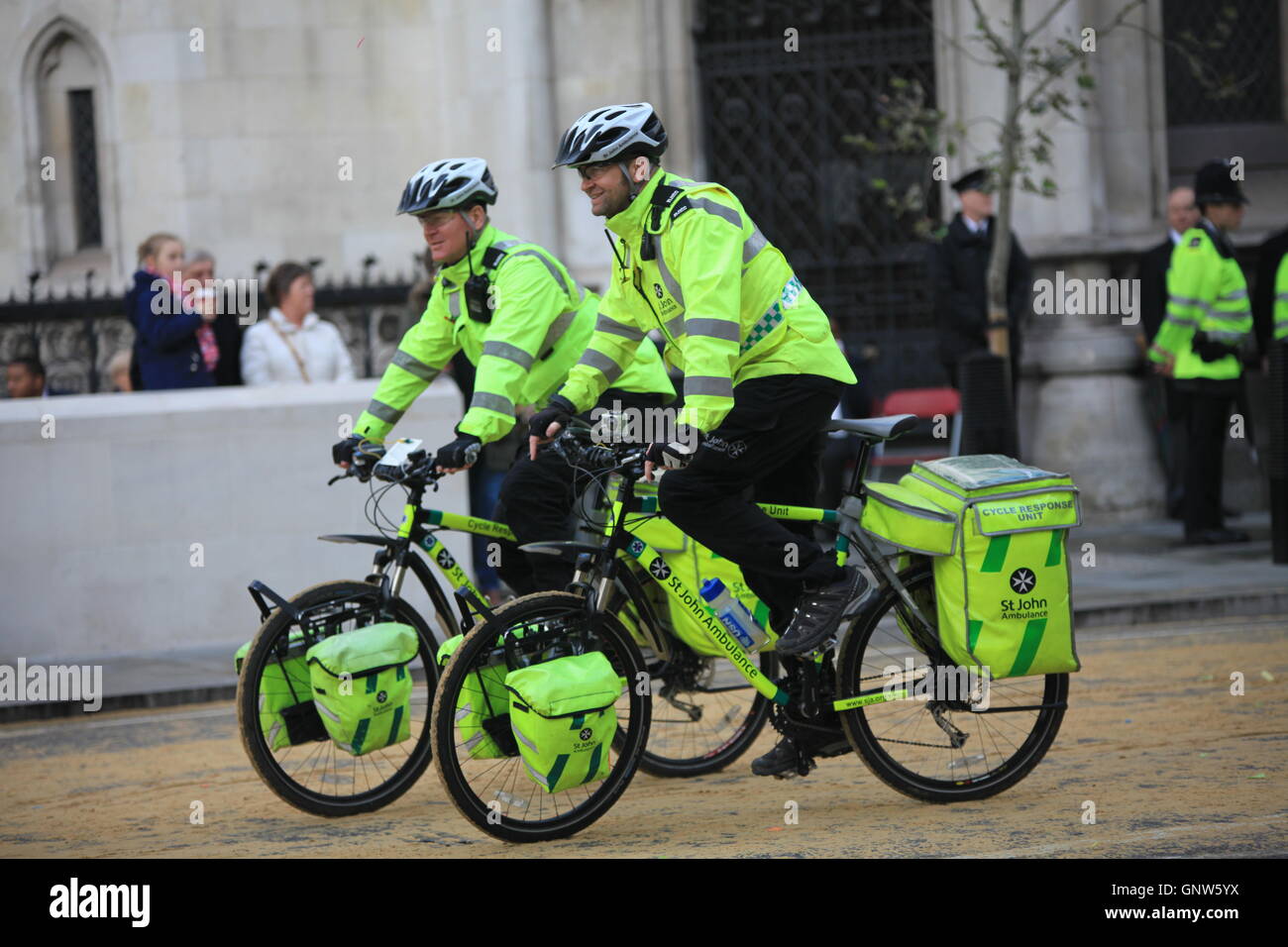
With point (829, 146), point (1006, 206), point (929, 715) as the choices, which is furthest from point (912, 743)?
point (829, 146)

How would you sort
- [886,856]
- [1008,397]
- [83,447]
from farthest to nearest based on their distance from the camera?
[1008,397] → [83,447] → [886,856]

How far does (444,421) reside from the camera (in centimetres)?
1070

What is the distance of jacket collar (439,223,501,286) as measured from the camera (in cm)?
675

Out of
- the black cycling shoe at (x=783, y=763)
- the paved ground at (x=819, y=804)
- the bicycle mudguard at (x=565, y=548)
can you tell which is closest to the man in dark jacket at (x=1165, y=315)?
the paved ground at (x=819, y=804)

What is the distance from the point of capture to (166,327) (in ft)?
36.0

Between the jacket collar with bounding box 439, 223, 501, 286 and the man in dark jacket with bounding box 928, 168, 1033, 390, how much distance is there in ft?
21.9

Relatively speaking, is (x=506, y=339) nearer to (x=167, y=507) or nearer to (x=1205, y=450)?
(x=167, y=507)

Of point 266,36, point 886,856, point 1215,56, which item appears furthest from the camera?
point 266,36

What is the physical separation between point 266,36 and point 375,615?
11.5 meters

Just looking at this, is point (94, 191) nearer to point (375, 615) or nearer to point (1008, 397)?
point (1008, 397)

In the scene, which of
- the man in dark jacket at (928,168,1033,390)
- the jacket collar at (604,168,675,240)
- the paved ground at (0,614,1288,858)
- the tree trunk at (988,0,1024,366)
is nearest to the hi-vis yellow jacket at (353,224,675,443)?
the jacket collar at (604,168,675,240)

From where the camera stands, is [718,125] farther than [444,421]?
Yes

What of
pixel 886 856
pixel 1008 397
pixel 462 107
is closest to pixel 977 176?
pixel 1008 397

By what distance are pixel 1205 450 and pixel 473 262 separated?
7000 mm
